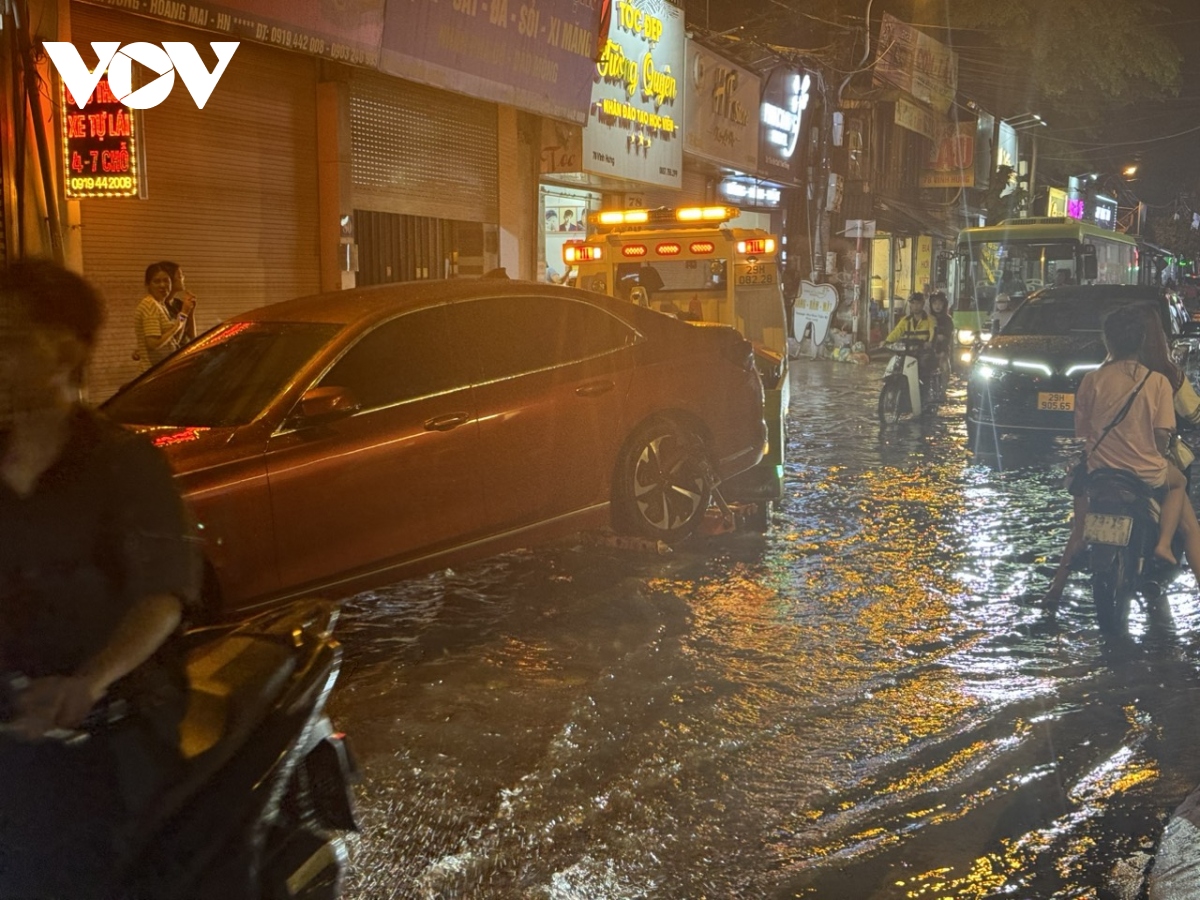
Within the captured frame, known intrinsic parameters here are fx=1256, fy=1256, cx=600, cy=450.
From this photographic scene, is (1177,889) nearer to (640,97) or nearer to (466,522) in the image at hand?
(466,522)

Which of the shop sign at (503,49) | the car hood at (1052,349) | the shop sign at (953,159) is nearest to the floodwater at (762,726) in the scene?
the car hood at (1052,349)

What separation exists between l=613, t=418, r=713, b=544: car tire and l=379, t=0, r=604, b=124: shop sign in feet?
25.2

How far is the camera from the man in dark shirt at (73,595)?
226 centimetres

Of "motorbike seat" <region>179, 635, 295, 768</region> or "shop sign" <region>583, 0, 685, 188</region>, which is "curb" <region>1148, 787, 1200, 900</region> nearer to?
"motorbike seat" <region>179, 635, 295, 768</region>

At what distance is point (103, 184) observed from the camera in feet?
33.3

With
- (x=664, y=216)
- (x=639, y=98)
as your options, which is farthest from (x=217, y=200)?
(x=639, y=98)

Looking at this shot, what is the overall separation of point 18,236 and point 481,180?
27.9 ft

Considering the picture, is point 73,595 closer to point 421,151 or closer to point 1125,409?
point 1125,409

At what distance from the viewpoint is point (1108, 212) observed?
68250mm

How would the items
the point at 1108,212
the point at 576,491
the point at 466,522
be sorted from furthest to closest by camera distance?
the point at 1108,212, the point at 576,491, the point at 466,522

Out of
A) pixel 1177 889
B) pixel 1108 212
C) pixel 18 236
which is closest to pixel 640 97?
pixel 18 236

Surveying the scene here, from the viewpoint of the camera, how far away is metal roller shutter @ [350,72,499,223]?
49.4 feet

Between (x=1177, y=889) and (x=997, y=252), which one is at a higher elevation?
(x=997, y=252)

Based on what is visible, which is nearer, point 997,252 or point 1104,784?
point 1104,784
